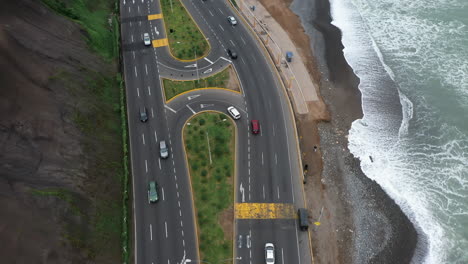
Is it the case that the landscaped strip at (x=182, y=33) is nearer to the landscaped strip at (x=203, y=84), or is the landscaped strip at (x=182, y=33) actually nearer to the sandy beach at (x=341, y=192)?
the landscaped strip at (x=203, y=84)

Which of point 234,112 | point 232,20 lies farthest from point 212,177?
point 232,20

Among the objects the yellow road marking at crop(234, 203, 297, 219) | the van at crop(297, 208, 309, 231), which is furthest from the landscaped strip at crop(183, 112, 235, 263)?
the van at crop(297, 208, 309, 231)

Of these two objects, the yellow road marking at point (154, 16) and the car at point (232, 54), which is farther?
the yellow road marking at point (154, 16)

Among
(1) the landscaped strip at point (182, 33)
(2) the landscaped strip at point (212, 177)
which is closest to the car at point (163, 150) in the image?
(2) the landscaped strip at point (212, 177)

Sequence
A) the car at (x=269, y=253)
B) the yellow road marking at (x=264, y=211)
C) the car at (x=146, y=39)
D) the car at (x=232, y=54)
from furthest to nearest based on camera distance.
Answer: the car at (x=146, y=39) → the car at (x=232, y=54) → the yellow road marking at (x=264, y=211) → the car at (x=269, y=253)

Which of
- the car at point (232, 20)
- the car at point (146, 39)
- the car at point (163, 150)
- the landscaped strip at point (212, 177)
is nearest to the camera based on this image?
the landscaped strip at point (212, 177)

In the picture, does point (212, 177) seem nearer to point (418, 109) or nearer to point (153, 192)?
point (153, 192)

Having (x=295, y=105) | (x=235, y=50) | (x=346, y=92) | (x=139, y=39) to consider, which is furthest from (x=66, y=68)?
(x=346, y=92)
